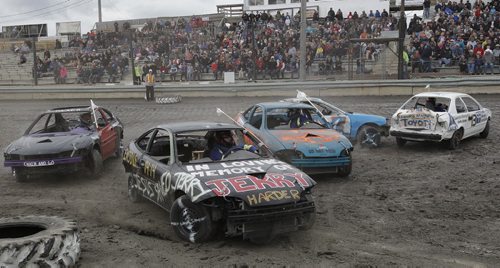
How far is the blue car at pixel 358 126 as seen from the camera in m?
11.7

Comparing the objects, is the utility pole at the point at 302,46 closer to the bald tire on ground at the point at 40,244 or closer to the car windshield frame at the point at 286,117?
the car windshield frame at the point at 286,117

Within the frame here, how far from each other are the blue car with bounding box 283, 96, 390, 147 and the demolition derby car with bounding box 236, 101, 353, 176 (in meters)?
1.58

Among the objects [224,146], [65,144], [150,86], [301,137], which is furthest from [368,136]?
[150,86]

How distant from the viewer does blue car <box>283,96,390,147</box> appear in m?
11.7

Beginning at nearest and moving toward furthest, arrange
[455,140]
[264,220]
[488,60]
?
[264,220]
[455,140]
[488,60]

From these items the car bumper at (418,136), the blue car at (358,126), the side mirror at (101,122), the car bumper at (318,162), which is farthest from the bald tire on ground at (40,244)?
the car bumper at (418,136)

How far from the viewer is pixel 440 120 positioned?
1118 centimetres

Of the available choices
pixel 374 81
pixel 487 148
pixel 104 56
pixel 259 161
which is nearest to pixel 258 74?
pixel 374 81

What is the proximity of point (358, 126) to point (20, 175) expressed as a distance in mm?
7112

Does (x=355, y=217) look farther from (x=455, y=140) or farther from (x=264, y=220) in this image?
(x=455, y=140)

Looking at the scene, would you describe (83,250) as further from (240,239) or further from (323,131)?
(323,131)

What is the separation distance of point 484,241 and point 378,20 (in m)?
19.2

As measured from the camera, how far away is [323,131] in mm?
9516

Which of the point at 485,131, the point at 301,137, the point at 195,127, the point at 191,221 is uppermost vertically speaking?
the point at 195,127
